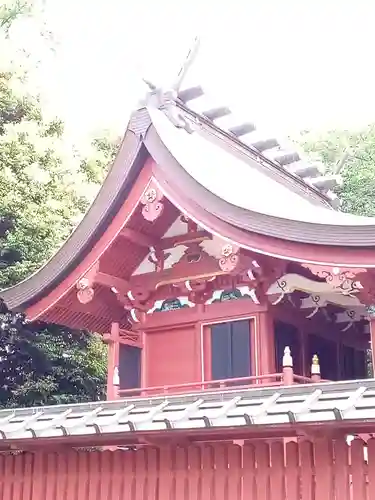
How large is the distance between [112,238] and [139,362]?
82.4 inches

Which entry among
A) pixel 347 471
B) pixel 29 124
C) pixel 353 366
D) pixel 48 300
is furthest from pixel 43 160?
pixel 347 471

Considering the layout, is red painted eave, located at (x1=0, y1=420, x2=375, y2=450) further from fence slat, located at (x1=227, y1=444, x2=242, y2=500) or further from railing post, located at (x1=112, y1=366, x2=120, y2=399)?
railing post, located at (x1=112, y1=366, x2=120, y2=399)

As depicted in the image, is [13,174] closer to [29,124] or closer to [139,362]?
[29,124]

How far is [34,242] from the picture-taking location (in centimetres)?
1520

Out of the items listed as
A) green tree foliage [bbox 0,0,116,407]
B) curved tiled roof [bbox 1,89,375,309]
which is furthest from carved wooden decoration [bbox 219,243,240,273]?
green tree foliage [bbox 0,0,116,407]

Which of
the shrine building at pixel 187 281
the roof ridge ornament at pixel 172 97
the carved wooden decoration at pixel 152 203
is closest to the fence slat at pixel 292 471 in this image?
the shrine building at pixel 187 281

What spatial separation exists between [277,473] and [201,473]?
0.84 m

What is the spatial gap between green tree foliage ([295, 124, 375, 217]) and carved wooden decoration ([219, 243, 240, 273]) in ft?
62.4

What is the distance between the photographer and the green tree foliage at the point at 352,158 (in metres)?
27.7

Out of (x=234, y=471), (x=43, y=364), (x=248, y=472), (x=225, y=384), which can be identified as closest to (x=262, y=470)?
(x=248, y=472)

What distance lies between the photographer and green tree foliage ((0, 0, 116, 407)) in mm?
15125

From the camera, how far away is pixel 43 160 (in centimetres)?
1662

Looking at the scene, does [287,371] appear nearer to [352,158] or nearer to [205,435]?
[205,435]

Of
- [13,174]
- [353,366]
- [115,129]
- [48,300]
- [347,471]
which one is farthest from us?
[115,129]
